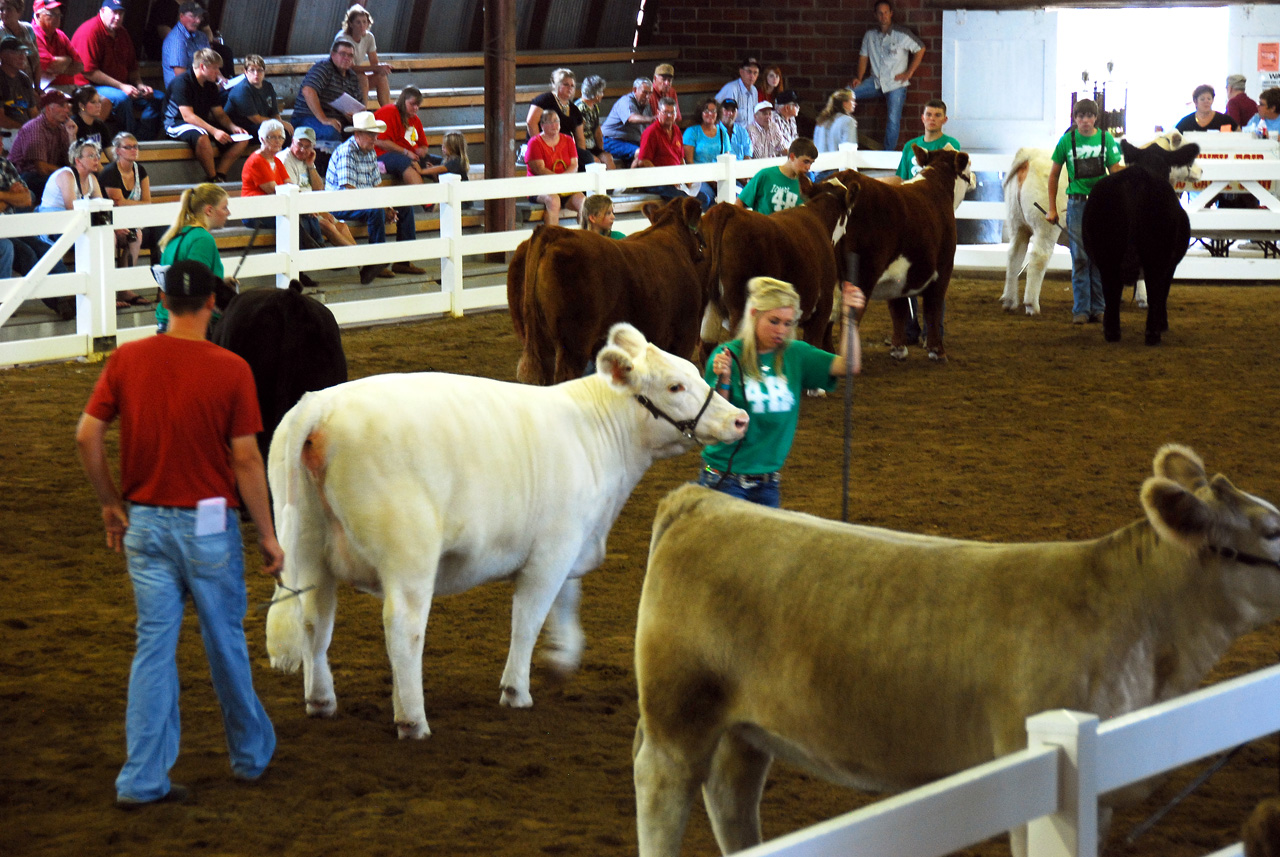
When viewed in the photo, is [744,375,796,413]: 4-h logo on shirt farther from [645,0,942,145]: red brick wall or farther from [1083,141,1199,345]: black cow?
[645,0,942,145]: red brick wall

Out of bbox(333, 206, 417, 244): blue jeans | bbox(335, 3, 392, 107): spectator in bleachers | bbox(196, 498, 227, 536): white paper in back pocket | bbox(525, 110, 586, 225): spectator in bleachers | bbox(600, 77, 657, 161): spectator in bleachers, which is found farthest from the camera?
bbox(600, 77, 657, 161): spectator in bleachers

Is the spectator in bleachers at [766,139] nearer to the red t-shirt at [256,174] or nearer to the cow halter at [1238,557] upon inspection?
the red t-shirt at [256,174]

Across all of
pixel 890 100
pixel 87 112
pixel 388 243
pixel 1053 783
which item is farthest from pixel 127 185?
pixel 890 100

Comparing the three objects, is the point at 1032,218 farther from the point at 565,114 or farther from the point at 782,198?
the point at 565,114

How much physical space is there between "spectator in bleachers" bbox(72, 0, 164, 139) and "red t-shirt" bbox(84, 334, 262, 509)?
11081 mm

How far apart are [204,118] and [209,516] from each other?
11.7 meters

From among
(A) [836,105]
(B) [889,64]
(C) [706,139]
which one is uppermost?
(B) [889,64]

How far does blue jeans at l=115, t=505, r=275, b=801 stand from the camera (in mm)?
4219

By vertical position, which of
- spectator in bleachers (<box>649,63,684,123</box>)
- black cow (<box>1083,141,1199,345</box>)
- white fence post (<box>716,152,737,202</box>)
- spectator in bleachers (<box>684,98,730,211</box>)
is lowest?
black cow (<box>1083,141,1199,345</box>)

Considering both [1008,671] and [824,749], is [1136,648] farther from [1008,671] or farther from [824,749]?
[824,749]

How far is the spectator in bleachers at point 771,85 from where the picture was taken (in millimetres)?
20078

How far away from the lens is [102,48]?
14773 mm

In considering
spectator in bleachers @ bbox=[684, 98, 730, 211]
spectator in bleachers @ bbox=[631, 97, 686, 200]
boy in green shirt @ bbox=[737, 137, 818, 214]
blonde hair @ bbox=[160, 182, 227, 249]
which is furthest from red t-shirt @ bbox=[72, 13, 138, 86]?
blonde hair @ bbox=[160, 182, 227, 249]

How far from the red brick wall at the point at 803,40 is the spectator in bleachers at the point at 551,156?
21.5ft
